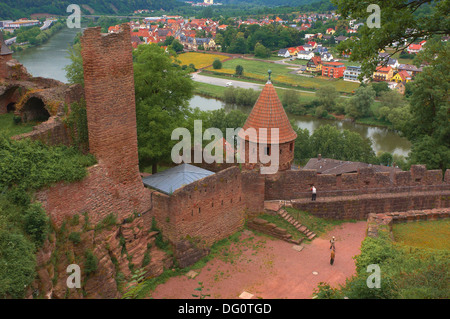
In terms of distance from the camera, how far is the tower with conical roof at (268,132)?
17953 mm

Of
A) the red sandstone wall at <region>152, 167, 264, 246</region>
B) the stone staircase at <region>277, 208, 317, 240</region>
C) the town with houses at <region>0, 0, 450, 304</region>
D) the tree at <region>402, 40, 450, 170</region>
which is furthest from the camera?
the tree at <region>402, 40, 450, 170</region>

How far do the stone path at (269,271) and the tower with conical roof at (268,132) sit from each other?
3.21 meters

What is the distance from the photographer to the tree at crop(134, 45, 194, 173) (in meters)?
17.0

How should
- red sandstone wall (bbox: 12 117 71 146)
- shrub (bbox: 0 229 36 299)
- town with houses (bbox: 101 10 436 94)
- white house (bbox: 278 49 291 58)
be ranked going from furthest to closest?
white house (bbox: 278 49 291 58) → town with houses (bbox: 101 10 436 94) → red sandstone wall (bbox: 12 117 71 146) → shrub (bbox: 0 229 36 299)

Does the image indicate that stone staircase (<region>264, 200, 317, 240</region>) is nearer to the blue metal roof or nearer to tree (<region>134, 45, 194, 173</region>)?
the blue metal roof

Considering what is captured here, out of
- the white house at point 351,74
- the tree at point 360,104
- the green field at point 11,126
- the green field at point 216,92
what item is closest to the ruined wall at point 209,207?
the green field at point 11,126

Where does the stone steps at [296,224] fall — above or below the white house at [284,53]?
below

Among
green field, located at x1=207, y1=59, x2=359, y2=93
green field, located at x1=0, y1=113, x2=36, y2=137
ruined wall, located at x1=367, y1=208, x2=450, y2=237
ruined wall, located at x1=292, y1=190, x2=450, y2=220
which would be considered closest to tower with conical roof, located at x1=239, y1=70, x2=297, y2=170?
ruined wall, located at x1=292, y1=190, x2=450, y2=220

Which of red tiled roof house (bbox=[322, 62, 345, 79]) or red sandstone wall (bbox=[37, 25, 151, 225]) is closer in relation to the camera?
red sandstone wall (bbox=[37, 25, 151, 225])

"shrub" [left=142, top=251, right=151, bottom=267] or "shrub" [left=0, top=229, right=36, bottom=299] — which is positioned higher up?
"shrub" [left=0, top=229, right=36, bottom=299]

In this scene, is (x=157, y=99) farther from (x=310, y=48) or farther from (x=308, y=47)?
(x=308, y=47)

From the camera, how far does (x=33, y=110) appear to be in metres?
16.4

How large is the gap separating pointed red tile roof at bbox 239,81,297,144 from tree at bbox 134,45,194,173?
9.02 feet

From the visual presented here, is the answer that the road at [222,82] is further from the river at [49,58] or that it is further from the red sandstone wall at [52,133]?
the red sandstone wall at [52,133]
